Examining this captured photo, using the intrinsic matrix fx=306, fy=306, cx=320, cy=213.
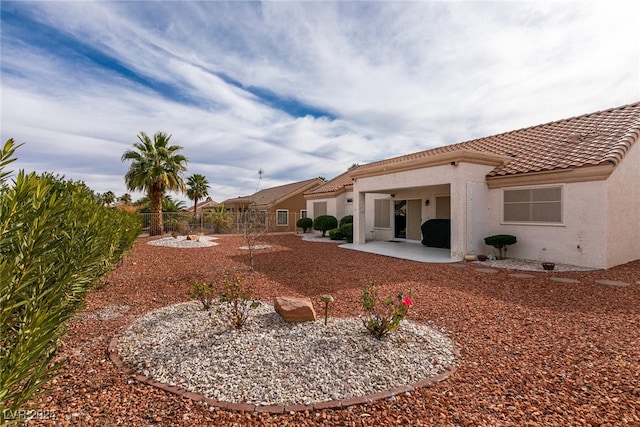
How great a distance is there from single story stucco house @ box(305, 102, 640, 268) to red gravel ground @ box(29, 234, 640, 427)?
64.2 inches

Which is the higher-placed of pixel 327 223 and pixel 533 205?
pixel 533 205

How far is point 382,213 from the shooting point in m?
19.2

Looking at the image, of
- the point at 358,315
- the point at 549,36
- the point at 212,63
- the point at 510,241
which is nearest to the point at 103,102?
the point at 212,63

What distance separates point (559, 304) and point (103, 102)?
12.2m

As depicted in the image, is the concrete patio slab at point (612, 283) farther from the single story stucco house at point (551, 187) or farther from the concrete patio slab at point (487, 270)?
the concrete patio slab at point (487, 270)

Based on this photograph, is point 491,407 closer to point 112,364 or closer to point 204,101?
point 112,364

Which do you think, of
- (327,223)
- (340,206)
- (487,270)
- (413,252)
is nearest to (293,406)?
(487,270)

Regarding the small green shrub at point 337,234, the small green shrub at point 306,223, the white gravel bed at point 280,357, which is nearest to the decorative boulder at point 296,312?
the white gravel bed at point 280,357

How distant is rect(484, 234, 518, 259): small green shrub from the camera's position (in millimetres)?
11359

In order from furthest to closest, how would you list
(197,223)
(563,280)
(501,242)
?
(197,223)
(501,242)
(563,280)

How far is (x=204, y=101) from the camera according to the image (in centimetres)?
1159

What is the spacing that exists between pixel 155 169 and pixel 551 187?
23.1 meters

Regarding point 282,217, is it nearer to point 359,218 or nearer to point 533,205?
point 359,218

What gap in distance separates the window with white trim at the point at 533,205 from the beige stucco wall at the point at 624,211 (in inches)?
53.2
